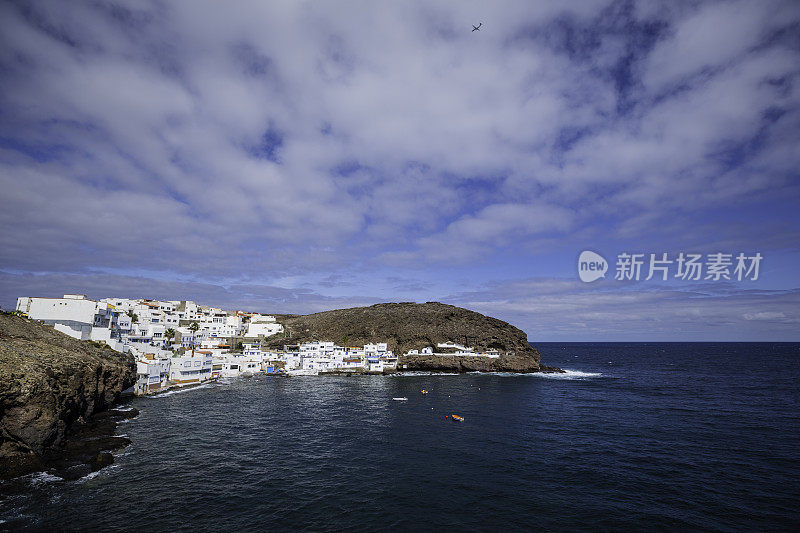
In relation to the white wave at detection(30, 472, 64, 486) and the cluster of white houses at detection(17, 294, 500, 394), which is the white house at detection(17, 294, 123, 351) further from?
the white wave at detection(30, 472, 64, 486)

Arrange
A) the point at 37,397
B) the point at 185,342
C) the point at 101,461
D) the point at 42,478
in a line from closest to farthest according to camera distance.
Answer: the point at 42,478 → the point at 37,397 → the point at 101,461 → the point at 185,342

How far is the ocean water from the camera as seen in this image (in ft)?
95.2

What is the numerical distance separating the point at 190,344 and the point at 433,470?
4675 inches

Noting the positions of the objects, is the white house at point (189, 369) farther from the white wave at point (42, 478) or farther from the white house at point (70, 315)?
the white wave at point (42, 478)

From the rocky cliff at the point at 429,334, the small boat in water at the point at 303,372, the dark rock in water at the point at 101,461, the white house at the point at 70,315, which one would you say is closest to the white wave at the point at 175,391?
the white house at the point at 70,315

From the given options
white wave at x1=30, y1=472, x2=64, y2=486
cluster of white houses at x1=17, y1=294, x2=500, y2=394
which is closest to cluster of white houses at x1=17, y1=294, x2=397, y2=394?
cluster of white houses at x1=17, y1=294, x2=500, y2=394

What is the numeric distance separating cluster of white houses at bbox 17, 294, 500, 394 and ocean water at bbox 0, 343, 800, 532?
19.4 meters

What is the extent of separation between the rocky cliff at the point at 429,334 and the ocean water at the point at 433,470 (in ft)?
209

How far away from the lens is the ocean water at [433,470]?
95.2 feet

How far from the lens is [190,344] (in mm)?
130000

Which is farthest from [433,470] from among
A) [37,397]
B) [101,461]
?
[37,397]

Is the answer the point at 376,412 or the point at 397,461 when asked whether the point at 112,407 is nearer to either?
the point at 376,412

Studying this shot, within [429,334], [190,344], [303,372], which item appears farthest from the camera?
[429,334]

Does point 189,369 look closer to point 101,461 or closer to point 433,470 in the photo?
point 101,461
